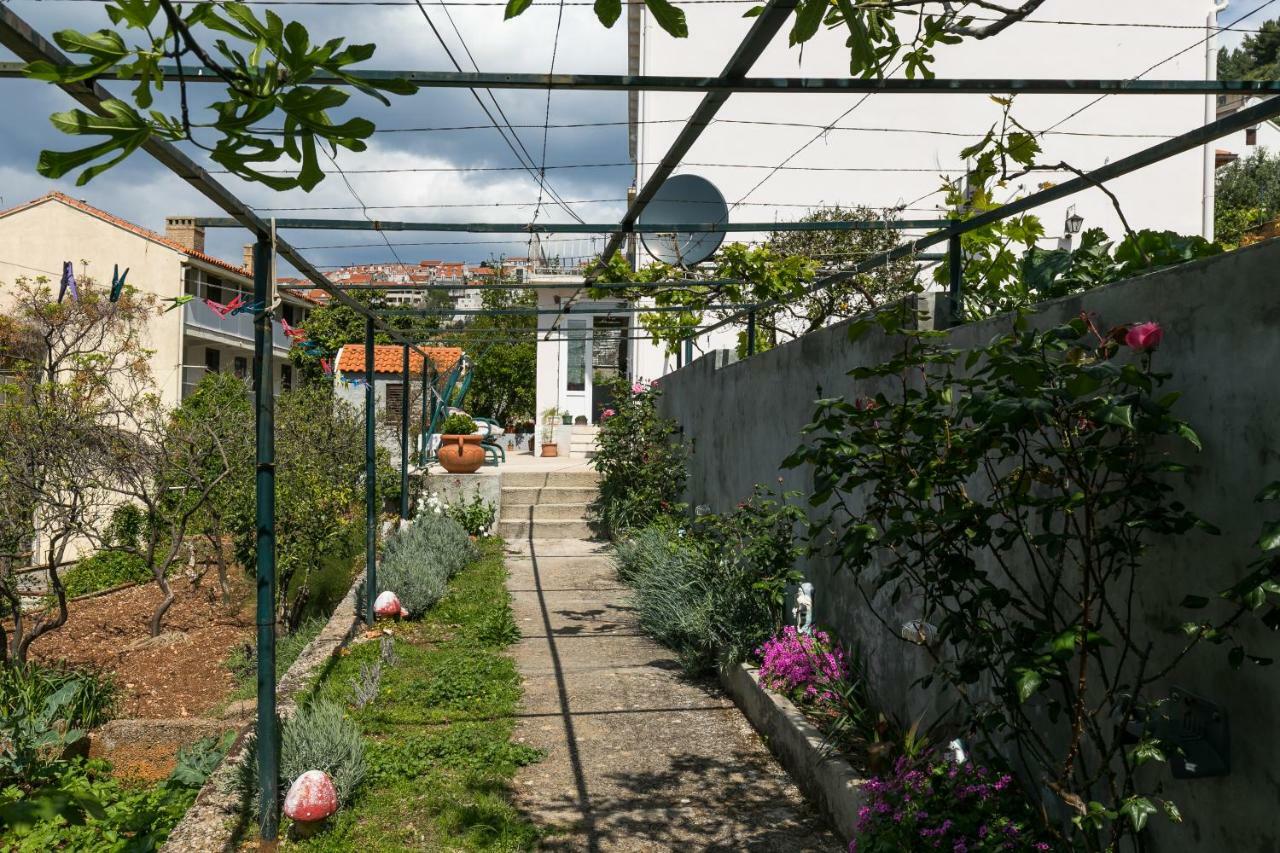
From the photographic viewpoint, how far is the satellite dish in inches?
351

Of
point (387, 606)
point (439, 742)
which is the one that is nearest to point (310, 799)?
point (439, 742)

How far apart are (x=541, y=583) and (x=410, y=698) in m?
4.03

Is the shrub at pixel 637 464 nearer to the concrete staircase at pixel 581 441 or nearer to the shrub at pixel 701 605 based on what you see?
the shrub at pixel 701 605

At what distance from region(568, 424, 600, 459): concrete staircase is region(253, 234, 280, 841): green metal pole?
15788 mm

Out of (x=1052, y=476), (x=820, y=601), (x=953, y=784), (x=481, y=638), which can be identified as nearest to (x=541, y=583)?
(x=481, y=638)

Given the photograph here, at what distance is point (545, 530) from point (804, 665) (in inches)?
319

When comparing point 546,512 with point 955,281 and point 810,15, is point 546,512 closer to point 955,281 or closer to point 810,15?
point 955,281

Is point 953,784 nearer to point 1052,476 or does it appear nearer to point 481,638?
point 1052,476

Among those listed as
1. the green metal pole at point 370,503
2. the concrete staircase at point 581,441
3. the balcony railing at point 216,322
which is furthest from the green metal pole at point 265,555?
the balcony railing at point 216,322

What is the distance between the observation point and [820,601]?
5.68m

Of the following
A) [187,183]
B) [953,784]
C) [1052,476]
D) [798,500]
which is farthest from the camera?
[798,500]

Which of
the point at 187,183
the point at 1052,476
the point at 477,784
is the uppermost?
the point at 187,183

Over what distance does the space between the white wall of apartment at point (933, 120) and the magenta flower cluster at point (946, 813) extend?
15.2 meters

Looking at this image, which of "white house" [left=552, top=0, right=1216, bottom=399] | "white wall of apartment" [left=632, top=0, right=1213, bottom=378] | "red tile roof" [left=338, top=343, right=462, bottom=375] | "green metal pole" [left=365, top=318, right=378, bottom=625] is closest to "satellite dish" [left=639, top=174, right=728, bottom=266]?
"green metal pole" [left=365, top=318, right=378, bottom=625]
